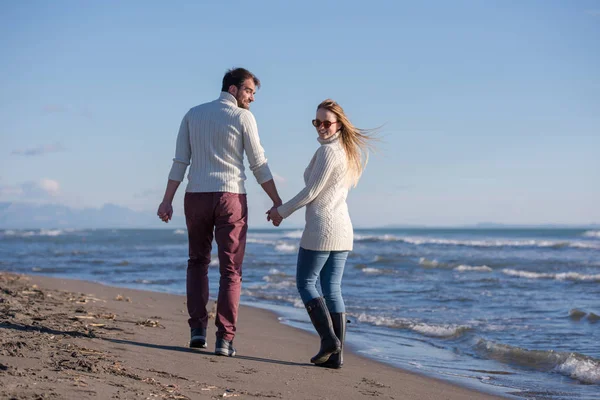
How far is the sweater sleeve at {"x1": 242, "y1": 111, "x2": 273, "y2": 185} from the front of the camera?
4.28 metres

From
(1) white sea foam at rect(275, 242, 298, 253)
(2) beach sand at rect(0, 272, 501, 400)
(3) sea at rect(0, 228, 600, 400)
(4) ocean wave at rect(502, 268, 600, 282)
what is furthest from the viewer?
(1) white sea foam at rect(275, 242, 298, 253)

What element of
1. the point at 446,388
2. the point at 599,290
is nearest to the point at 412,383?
the point at 446,388

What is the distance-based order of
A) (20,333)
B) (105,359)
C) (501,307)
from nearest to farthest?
(105,359), (20,333), (501,307)

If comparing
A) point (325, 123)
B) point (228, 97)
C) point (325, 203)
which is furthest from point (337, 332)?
point (228, 97)

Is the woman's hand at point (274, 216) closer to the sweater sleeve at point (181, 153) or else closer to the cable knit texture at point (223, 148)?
the cable knit texture at point (223, 148)

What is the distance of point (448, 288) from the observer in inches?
447

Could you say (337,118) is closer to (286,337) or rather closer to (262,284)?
(286,337)

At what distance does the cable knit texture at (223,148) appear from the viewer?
427 centimetres

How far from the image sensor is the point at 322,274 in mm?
4379

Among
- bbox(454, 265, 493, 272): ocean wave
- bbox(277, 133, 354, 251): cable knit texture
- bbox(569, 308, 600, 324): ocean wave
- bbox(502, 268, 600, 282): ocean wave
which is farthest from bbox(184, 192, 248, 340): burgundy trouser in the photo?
bbox(454, 265, 493, 272): ocean wave

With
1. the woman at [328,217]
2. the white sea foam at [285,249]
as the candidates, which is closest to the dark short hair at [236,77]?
the woman at [328,217]

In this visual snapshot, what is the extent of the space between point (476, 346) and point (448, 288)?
5303 millimetres

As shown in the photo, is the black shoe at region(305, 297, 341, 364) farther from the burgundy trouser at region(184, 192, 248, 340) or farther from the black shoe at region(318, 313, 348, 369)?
the burgundy trouser at region(184, 192, 248, 340)

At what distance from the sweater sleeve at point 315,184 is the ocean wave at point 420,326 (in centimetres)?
324
